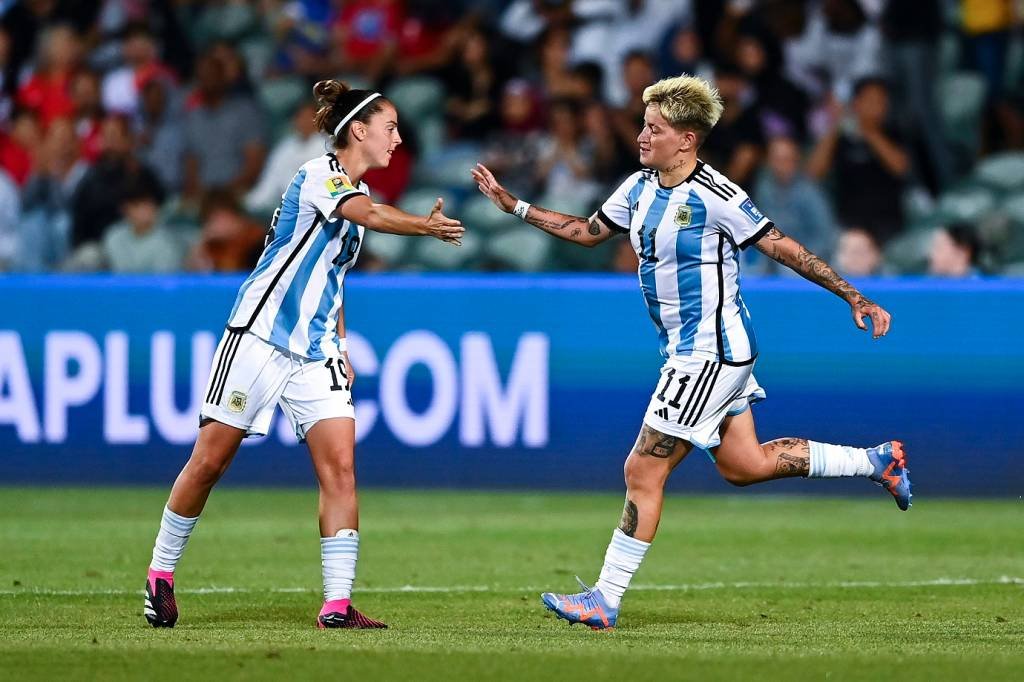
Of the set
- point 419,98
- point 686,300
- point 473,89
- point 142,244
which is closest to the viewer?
point 686,300

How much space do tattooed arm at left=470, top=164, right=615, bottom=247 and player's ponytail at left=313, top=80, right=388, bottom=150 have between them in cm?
58

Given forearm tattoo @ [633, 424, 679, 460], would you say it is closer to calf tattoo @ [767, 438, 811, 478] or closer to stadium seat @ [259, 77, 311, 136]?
calf tattoo @ [767, 438, 811, 478]

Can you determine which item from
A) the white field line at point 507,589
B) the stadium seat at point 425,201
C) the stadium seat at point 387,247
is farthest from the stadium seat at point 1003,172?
the white field line at point 507,589

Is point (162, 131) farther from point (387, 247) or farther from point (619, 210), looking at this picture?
point (619, 210)

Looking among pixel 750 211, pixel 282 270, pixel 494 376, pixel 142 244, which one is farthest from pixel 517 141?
pixel 282 270

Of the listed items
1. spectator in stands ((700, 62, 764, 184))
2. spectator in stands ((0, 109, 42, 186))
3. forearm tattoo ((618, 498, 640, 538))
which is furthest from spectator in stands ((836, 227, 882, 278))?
spectator in stands ((0, 109, 42, 186))

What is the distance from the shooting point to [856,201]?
15.1m

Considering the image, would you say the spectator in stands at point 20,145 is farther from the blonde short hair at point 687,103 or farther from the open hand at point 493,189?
the blonde short hair at point 687,103

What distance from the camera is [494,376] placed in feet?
41.6

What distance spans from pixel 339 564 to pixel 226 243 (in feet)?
26.3

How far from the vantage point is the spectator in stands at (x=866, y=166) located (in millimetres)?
15102

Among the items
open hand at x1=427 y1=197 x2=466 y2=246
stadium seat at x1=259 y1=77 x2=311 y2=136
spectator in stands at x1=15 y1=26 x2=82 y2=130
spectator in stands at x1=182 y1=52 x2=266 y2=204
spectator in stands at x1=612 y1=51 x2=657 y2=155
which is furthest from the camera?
spectator in stands at x1=15 y1=26 x2=82 y2=130

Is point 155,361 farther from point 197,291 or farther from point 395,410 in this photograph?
point 395,410

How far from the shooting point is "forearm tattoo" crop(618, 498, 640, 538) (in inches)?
297
